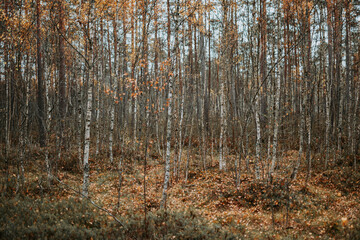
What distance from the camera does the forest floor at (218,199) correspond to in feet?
17.0

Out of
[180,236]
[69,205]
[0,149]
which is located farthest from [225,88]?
[0,149]

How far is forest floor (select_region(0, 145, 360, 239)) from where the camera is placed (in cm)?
519

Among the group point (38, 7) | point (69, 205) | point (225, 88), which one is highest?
point (38, 7)

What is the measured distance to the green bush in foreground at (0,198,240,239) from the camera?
4.53 metres

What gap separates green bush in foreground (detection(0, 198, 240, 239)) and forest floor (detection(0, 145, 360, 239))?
4cm

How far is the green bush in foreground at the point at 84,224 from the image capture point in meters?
4.53

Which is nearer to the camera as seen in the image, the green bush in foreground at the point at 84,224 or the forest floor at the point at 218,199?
the green bush in foreground at the point at 84,224

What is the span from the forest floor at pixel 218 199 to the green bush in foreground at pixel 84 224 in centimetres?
4

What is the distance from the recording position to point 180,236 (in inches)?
185

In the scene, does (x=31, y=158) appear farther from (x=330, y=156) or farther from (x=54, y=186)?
(x=330, y=156)

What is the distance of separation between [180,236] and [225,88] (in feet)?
23.0

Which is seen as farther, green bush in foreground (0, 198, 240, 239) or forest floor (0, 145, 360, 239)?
forest floor (0, 145, 360, 239)

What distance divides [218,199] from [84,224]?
439 centimetres

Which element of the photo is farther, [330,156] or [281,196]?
[330,156]
